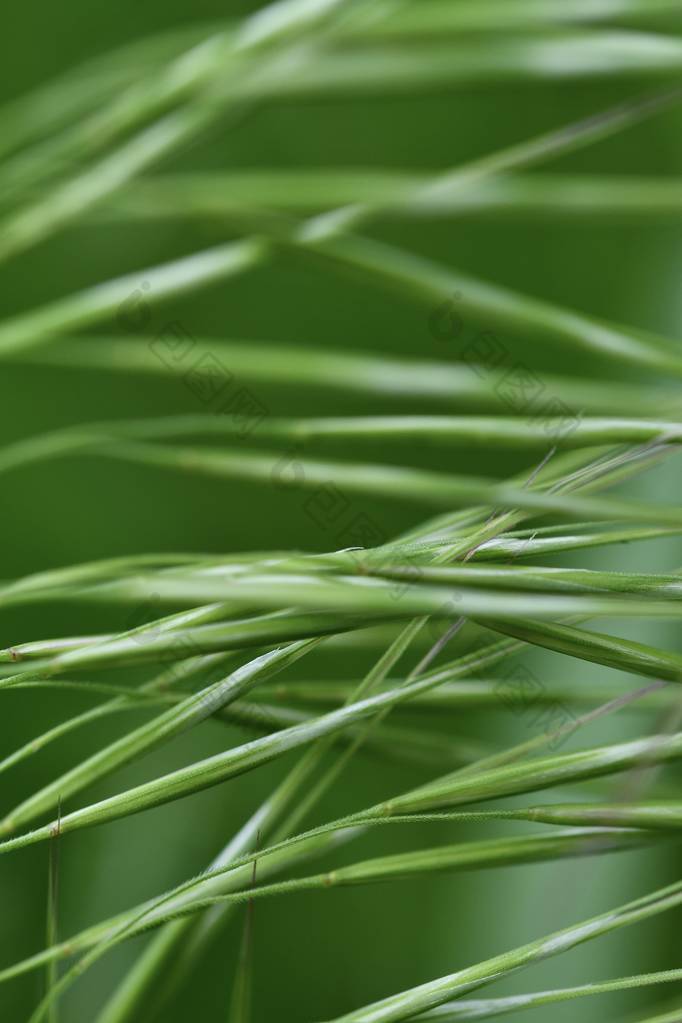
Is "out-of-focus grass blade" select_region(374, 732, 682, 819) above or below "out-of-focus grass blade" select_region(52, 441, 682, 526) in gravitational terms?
below

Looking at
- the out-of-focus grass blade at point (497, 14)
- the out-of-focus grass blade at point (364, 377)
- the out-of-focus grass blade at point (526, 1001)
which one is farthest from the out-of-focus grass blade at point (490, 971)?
the out-of-focus grass blade at point (497, 14)

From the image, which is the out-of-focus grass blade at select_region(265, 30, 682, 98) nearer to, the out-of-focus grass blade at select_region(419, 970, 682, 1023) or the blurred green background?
the blurred green background

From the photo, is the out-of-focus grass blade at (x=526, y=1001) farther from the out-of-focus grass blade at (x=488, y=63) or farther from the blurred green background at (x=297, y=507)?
the out-of-focus grass blade at (x=488, y=63)

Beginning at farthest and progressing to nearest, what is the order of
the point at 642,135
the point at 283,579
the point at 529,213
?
1. the point at 642,135
2. the point at 529,213
3. the point at 283,579

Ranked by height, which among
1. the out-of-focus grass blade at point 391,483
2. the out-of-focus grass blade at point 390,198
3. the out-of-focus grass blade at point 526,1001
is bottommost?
the out-of-focus grass blade at point 526,1001

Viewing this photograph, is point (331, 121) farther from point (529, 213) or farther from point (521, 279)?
point (529, 213)

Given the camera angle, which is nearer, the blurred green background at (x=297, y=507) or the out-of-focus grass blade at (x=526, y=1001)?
the out-of-focus grass blade at (x=526, y=1001)

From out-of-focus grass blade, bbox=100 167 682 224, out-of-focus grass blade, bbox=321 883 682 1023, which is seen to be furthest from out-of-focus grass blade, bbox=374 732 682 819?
out-of-focus grass blade, bbox=100 167 682 224

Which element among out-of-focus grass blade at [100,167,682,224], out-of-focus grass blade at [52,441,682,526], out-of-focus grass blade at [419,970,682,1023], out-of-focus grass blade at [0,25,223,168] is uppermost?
out-of-focus grass blade at [0,25,223,168]

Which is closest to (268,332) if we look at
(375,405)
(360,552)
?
(375,405)
